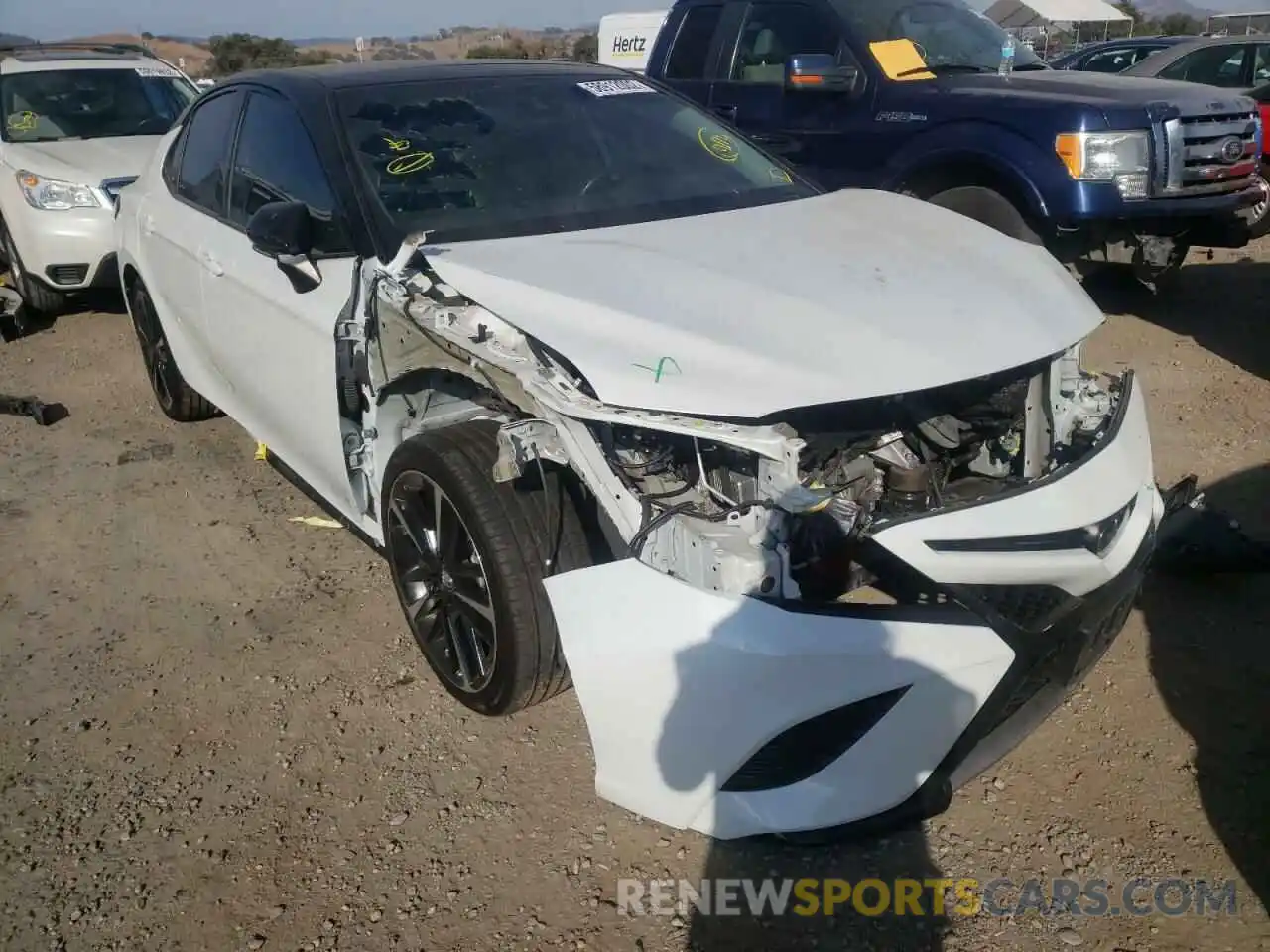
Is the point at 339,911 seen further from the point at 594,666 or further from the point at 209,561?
the point at 209,561

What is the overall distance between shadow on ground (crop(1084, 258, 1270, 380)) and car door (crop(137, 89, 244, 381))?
205 inches

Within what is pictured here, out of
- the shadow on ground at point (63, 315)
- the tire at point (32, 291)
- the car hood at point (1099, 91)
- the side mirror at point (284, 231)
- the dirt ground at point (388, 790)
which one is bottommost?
the shadow on ground at point (63, 315)

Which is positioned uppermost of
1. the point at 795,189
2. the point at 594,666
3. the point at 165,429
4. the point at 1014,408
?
the point at 795,189

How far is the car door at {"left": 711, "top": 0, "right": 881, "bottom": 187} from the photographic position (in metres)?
6.22

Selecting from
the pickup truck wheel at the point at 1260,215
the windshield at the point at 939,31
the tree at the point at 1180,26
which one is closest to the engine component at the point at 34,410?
the windshield at the point at 939,31

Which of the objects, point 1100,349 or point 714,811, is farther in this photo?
point 1100,349

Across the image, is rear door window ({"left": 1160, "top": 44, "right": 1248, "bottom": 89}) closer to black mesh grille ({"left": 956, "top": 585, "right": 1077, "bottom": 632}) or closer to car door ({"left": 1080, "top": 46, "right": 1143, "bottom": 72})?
car door ({"left": 1080, "top": 46, "right": 1143, "bottom": 72})

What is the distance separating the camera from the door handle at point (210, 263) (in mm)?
3776

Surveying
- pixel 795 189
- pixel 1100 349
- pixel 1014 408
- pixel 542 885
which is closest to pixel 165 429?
pixel 795 189

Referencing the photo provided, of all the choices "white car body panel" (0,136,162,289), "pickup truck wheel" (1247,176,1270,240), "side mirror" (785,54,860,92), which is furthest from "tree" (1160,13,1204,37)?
"white car body panel" (0,136,162,289)

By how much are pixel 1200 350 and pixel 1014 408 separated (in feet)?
13.6

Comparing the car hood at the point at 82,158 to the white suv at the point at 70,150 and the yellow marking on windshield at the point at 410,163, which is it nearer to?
the white suv at the point at 70,150

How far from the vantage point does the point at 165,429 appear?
17.6 ft

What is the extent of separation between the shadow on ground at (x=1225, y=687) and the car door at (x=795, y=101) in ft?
10.9
